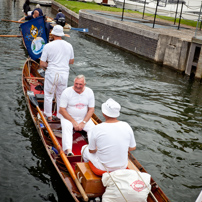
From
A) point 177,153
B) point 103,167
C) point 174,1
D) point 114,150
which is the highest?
point 174,1

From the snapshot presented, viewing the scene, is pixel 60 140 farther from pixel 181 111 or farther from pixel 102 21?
pixel 102 21

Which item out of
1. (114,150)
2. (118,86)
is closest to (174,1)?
(118,86)

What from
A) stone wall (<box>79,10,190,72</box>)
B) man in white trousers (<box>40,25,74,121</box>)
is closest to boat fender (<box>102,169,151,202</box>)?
man in white trousers (<box>40,25,74,121</box>)

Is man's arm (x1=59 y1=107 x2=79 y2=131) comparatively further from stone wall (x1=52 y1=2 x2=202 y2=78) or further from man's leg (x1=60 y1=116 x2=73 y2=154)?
stone wall (x1=52 y1=2 x2=202 y2=78)

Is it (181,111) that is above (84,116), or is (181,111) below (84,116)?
below

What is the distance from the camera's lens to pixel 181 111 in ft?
36.8

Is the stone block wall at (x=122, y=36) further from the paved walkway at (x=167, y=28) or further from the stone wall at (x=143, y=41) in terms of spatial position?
the paved walkway at (x=167, y=28)

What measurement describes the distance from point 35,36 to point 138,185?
9.14 m

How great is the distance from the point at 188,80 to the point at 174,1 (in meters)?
16.7

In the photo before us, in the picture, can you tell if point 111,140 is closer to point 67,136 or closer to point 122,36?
point 67,136

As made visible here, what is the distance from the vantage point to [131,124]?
982 cm

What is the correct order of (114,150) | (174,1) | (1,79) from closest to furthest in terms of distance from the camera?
(114,150) < (1,79) < (174,1)

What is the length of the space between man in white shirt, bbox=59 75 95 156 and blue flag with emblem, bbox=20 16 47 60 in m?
6.01

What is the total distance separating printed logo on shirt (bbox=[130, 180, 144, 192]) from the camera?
16.1ft
